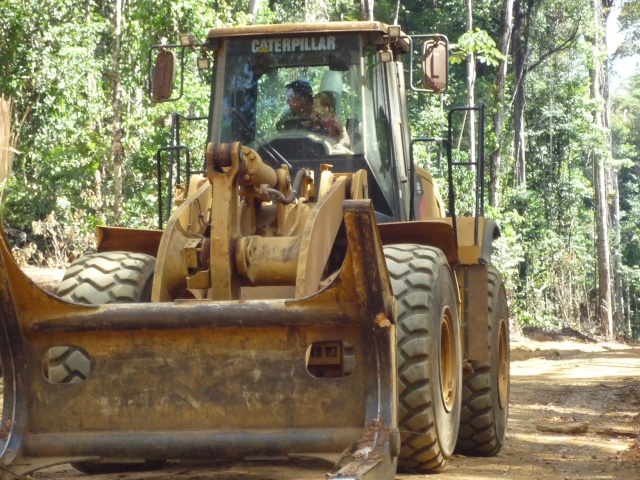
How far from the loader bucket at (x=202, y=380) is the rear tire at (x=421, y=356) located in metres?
0.57

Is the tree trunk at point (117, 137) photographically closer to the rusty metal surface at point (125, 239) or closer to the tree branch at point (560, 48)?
the rusty metal surface at point (125, 239)

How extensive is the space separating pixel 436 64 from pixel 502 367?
2731mm

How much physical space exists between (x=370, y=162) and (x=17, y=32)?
18.4 m

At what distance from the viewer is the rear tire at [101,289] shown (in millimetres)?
6238

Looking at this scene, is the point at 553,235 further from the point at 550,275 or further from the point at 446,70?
the point at 446,70

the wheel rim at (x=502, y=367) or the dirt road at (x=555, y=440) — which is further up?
the wheel rim at (x=502, y=367)

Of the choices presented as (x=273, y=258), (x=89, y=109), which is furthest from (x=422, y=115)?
(x=273, y=258)

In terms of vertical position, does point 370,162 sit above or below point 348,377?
above

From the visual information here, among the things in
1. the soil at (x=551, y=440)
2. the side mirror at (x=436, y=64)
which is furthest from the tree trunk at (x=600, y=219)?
the side mirror at (x=436, y=64)

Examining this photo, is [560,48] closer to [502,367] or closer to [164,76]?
[502,367]

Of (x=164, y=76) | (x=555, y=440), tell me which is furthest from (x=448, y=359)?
(x=164, y=76)

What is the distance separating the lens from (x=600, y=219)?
41.7 meters

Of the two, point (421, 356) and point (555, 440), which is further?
point (555, 440)

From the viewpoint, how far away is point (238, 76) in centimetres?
816
